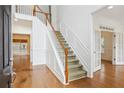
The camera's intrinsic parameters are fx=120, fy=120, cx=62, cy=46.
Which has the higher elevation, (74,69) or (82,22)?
(82,22)

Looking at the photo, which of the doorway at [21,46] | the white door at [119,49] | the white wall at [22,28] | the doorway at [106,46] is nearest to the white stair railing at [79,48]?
the white door at [119,49]

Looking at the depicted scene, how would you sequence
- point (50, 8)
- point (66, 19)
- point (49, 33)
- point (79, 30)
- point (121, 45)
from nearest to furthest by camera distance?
point (79, 30)
point (49, 33)
point (66, 19)
point (121, 45)
point (50, 8)

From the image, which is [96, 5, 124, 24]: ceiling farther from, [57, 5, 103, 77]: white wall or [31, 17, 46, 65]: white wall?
[31, 17, 46, 65]: white wall

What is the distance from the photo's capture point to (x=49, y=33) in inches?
244

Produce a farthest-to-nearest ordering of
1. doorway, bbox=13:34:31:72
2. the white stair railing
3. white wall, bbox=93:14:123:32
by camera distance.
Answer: doorway, bbox=13:34:31:72
white wall, bbox=93:14:123:32
the white stair railing

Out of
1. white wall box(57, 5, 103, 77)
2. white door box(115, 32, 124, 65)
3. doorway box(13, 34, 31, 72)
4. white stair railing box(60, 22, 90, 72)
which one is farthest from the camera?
doorway box(13, 34, 31, 72)

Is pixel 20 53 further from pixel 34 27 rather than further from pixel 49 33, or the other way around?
pixel 49 33

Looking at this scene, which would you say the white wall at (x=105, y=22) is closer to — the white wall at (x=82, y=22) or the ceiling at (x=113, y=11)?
the ceiling at (x=113, y=11)

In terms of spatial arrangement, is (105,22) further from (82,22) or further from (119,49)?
(119,49)

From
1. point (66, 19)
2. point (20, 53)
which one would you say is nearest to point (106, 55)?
point (66, 19)

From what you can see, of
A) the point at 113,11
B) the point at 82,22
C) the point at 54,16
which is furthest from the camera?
the point at 54,16

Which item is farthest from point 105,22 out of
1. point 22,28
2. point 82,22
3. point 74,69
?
point 22,28

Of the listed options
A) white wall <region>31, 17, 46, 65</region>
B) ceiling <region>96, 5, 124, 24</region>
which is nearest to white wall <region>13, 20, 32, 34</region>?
white wall <region>31, 17, 46, 65</region>
